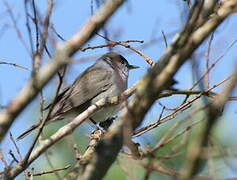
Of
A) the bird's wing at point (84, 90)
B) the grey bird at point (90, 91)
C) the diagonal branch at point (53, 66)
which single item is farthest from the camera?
the bird's wing at point (84, 90)

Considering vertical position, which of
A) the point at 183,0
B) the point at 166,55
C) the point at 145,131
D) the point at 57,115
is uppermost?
the point at 57,115

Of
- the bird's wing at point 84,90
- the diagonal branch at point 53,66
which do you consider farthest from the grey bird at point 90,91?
the diagonal branch at point 53,66

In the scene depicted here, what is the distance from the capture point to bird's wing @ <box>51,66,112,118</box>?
6270 millimetres

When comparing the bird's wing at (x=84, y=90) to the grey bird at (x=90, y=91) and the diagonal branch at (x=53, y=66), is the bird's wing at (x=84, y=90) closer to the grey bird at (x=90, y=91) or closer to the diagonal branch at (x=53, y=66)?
the grey bird at (x=90, y=91)

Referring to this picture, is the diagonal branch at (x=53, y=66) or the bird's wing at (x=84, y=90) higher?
the bird's wing at (x=84, y=90)

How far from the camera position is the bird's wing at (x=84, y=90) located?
6270 mm

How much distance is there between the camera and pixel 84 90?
6398 millimetres

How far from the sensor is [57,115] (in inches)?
239

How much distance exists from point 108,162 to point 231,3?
121 cm

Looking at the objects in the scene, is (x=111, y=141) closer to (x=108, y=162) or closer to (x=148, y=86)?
(x=108, y=162)

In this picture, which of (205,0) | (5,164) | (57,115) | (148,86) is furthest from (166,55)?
(57,115)

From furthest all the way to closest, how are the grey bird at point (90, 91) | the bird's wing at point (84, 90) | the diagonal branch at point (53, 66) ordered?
the bird's wing at point (84, 90) < the grey bird at point (90, 91) < the diagonal branch at point (53, 66)

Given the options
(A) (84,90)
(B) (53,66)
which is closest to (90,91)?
(A) (84,90)

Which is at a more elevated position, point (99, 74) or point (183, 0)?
point (99, 74)
